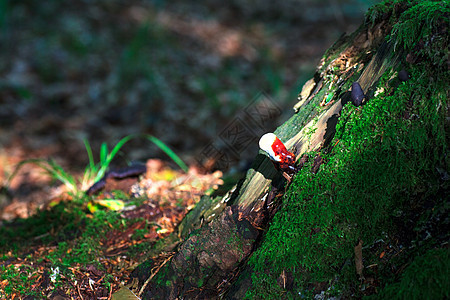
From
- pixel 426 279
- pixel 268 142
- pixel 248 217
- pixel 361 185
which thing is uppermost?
pixel 268 142

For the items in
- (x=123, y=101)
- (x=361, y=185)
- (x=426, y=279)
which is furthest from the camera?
(x=123, y=101)

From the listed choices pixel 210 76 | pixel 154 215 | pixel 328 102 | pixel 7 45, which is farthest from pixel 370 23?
pixel 7 45

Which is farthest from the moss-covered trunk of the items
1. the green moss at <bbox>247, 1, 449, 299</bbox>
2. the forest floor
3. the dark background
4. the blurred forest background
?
the blurred forest background

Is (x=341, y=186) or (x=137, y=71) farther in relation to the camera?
(x=137, y=71)

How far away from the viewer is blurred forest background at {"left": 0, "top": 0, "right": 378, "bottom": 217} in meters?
6.11

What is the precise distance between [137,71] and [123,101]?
801 mm

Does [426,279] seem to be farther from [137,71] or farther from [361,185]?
[137,71]

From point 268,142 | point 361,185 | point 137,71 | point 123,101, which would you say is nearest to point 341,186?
point 361,185

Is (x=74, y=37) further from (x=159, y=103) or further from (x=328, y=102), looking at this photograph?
A: (x=328, y=102)

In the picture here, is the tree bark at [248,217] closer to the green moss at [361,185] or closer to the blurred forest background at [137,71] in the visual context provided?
the green moss at [361,185]

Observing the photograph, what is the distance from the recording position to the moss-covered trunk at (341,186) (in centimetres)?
154

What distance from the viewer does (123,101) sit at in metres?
6.93

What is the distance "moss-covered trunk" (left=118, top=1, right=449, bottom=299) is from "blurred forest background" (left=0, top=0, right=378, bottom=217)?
11.2 ft

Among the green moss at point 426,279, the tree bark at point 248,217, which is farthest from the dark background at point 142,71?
the green moss at point 426,279
